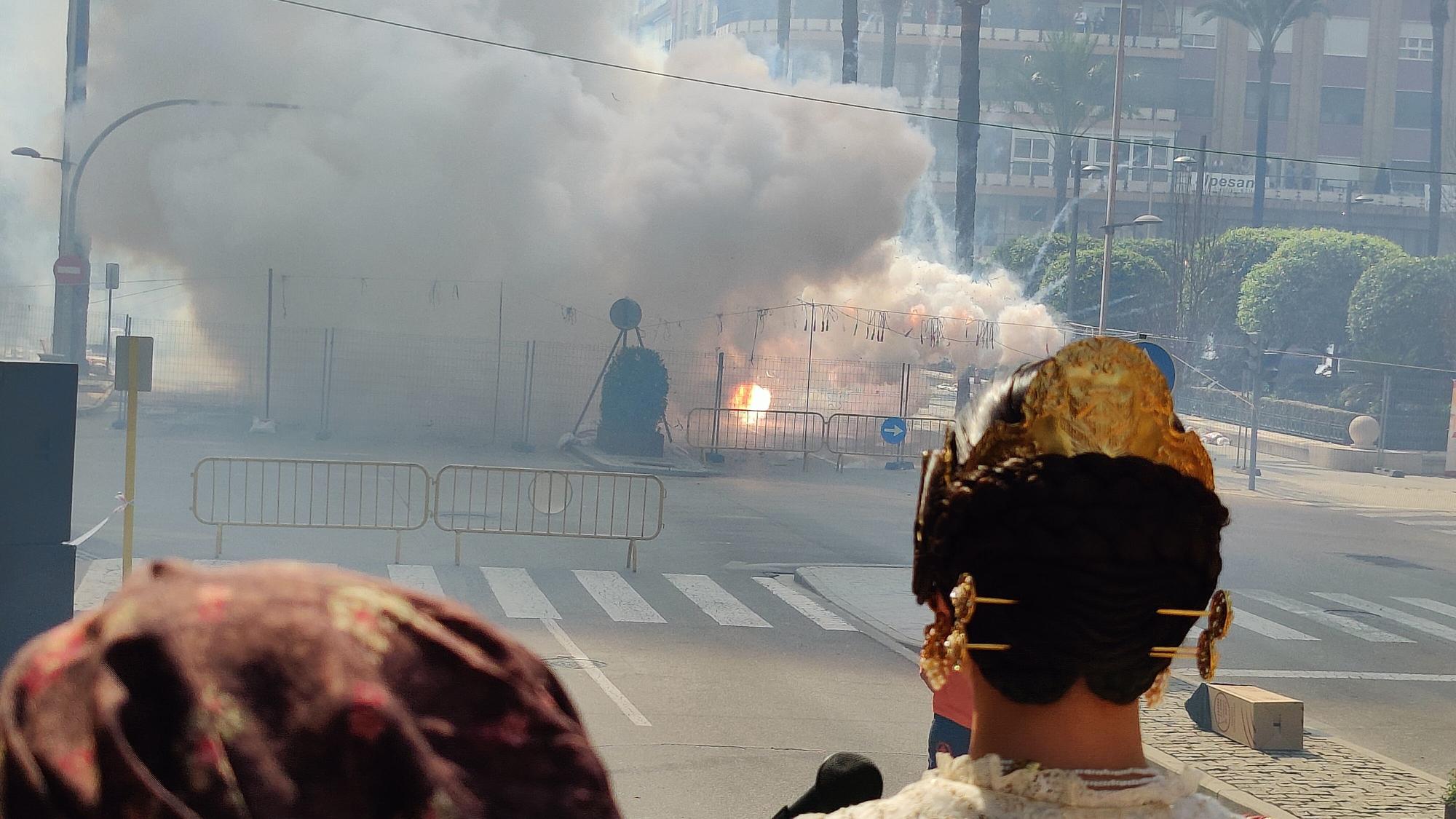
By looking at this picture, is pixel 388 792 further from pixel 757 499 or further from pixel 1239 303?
pixel 1239 303

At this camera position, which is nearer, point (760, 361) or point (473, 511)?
point (473, 511)

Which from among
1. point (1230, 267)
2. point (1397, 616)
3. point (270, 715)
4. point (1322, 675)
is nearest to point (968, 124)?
point (1230, 267)

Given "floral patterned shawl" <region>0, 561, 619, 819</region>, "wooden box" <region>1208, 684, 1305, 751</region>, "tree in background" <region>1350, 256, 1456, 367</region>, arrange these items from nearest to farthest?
"floral patterned shawl" <region>0, 561, 619, 819</region> < "wooden box" <region>1208, 684, 1305, 751</region> < "tree in background" <region>1350, 256, 1456, 367</region>

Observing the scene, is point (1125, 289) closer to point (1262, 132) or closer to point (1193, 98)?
point (1262, 132)

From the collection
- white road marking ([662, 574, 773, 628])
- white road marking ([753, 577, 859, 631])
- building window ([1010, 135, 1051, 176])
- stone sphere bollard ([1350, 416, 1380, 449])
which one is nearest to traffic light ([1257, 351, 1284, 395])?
stone sphere bollard ([1350, 416, 1380, 449])

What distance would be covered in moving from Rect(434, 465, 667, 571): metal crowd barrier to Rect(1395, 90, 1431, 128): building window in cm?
4920

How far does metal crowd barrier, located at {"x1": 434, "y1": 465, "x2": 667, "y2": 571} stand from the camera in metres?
13.8

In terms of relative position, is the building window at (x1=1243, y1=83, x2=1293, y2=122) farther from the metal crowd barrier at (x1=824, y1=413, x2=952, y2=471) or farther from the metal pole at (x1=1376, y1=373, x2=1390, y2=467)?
the metal crowd barrier at (x1=824, y1=413, x2=952, y2=471)

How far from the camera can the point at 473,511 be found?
16.5 meters

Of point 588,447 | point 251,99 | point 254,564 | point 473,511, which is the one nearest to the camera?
point 254,564

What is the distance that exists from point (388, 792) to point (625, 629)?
10.1 m

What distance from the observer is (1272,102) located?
198ft

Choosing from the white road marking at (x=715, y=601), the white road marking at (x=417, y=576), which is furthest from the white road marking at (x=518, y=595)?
the white road marking at (x=715, y=601)

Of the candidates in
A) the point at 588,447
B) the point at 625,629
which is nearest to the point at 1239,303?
the point at 588,447
